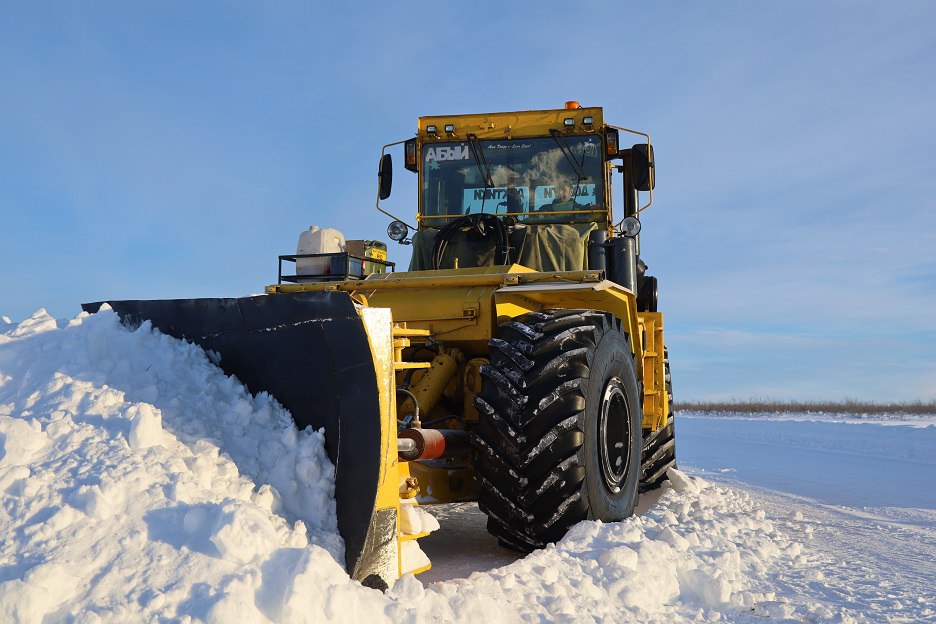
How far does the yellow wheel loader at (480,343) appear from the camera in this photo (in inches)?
142

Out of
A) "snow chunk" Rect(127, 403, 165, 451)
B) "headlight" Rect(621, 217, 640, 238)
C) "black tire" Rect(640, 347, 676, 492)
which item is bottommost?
"black tire" Rect(640, 347, 676, 492)

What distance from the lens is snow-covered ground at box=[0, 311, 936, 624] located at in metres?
2.62

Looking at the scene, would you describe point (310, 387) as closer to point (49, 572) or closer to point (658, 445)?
point (49, 572)

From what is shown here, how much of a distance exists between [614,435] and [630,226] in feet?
8.01

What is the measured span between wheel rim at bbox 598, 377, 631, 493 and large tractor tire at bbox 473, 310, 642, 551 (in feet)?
0.52

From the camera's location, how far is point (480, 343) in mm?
5152

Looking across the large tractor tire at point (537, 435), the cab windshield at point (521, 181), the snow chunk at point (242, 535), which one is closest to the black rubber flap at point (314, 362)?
the snow chunk at point (242, 535)

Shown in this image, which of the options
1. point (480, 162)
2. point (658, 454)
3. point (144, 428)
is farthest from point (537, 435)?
point (658, 454)

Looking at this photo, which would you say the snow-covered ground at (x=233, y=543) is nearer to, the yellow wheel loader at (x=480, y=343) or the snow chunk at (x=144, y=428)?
the snow chunk at (x=144, y=428)

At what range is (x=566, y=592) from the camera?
3506 millimetres

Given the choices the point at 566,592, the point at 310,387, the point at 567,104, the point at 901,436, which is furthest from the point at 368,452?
the point at 901,436

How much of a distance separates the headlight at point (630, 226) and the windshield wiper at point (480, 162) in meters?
1.18

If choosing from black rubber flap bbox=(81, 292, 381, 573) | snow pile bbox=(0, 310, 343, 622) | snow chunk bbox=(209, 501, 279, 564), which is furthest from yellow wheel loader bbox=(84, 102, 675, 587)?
snow chunk bbox=(209, 501, 279, 564)

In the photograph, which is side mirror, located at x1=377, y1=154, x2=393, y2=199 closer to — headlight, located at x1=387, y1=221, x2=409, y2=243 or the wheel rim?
headlight, located at x1=387, y1=221, x2=409, y2=243
